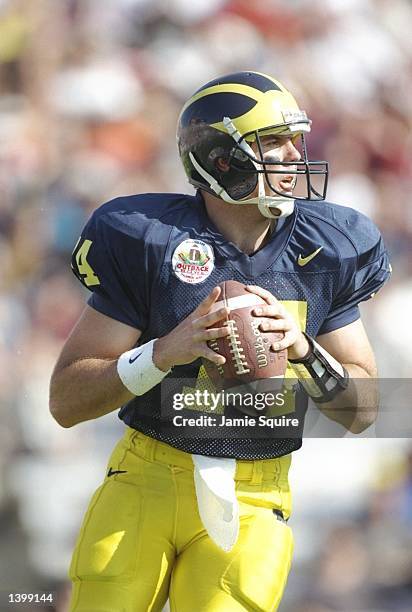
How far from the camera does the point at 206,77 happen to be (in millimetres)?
4102

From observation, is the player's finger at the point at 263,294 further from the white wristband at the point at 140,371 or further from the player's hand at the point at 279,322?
the white wristband at the point at 140,371

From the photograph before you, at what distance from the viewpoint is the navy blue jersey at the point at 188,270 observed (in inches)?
85.0

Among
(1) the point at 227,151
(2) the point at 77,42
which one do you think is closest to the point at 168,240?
(1) the point at 227,151

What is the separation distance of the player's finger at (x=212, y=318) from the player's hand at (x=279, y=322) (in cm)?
8

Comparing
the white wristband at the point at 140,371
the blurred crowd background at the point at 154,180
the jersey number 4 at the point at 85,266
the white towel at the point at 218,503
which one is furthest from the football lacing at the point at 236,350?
the blurred crowd background at the point at 154,180

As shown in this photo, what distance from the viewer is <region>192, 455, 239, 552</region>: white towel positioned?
206cm

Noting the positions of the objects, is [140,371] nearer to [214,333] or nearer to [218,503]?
[214,333]

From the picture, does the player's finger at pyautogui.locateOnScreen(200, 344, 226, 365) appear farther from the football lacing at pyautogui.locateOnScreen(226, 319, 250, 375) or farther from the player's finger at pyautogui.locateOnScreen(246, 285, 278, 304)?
the player's finger at pyautogui.locateOnScreen(246, 285, 278, 304)

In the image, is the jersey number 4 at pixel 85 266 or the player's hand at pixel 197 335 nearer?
the player's hand at pixel 197 335

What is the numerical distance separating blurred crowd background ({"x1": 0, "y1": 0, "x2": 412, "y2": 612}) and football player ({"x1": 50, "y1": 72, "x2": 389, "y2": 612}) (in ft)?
5.16

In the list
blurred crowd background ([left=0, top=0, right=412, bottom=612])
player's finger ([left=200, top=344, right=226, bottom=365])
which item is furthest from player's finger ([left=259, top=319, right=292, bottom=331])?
blurred crowd background ([left=0, top=0, right=412, bottom=612])

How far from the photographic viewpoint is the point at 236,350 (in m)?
1.98

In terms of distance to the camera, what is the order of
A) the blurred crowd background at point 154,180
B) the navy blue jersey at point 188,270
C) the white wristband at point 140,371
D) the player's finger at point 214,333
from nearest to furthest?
the player's finger at point 214,333, the white wristband at point 140,371, the navy blue jersey at point 188,270, the blurred crowd background at point 154,180

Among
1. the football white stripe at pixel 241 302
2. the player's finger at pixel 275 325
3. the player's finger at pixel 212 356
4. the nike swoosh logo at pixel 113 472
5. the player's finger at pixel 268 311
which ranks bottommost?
the nike swoosh logo at pixel 113 472
